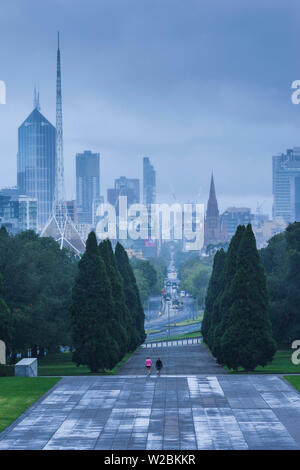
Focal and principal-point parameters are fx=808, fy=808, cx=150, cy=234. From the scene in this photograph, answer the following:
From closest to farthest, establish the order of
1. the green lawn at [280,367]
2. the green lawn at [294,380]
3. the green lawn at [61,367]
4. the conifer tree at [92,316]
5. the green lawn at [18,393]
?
the green lawn at [18,393]
the green lawn at [294,380]
the green lawn at [280,367]
the conifer tree at [92,316]
the green lawn at [61,367]

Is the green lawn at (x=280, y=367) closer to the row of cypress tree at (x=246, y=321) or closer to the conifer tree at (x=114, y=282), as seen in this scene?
the row of cypress tree at (x=246, y=321)

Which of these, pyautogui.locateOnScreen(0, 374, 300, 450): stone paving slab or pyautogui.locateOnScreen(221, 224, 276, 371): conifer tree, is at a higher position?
pyautogui.locateOnScreen(221, 224, 276, 371): conifer tree

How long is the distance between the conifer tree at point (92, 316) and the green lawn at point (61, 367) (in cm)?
109

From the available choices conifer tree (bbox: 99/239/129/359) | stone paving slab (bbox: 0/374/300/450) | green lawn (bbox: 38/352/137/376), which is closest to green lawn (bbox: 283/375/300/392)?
stone paving slab (bbox: 0/374/300/450)

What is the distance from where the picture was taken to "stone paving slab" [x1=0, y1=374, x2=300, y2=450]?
28422 millimetres

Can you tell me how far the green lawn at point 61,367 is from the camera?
5409 cm

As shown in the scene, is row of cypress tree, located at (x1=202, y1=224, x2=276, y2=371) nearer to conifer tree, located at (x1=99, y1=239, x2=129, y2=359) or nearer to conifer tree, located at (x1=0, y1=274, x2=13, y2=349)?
conifer tree, located at (x1=99, y1=239, x2=129, y2=359)

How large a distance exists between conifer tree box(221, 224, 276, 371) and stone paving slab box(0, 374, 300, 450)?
325 inches

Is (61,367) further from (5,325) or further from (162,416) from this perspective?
(162,416)

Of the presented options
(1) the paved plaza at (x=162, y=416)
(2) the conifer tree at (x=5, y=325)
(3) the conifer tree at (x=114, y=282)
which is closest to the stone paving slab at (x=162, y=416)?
(1) the paved plaza at (x=162, y=416)

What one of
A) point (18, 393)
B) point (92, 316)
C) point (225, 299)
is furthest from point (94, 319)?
point (18, 393)

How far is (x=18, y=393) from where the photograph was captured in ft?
129
